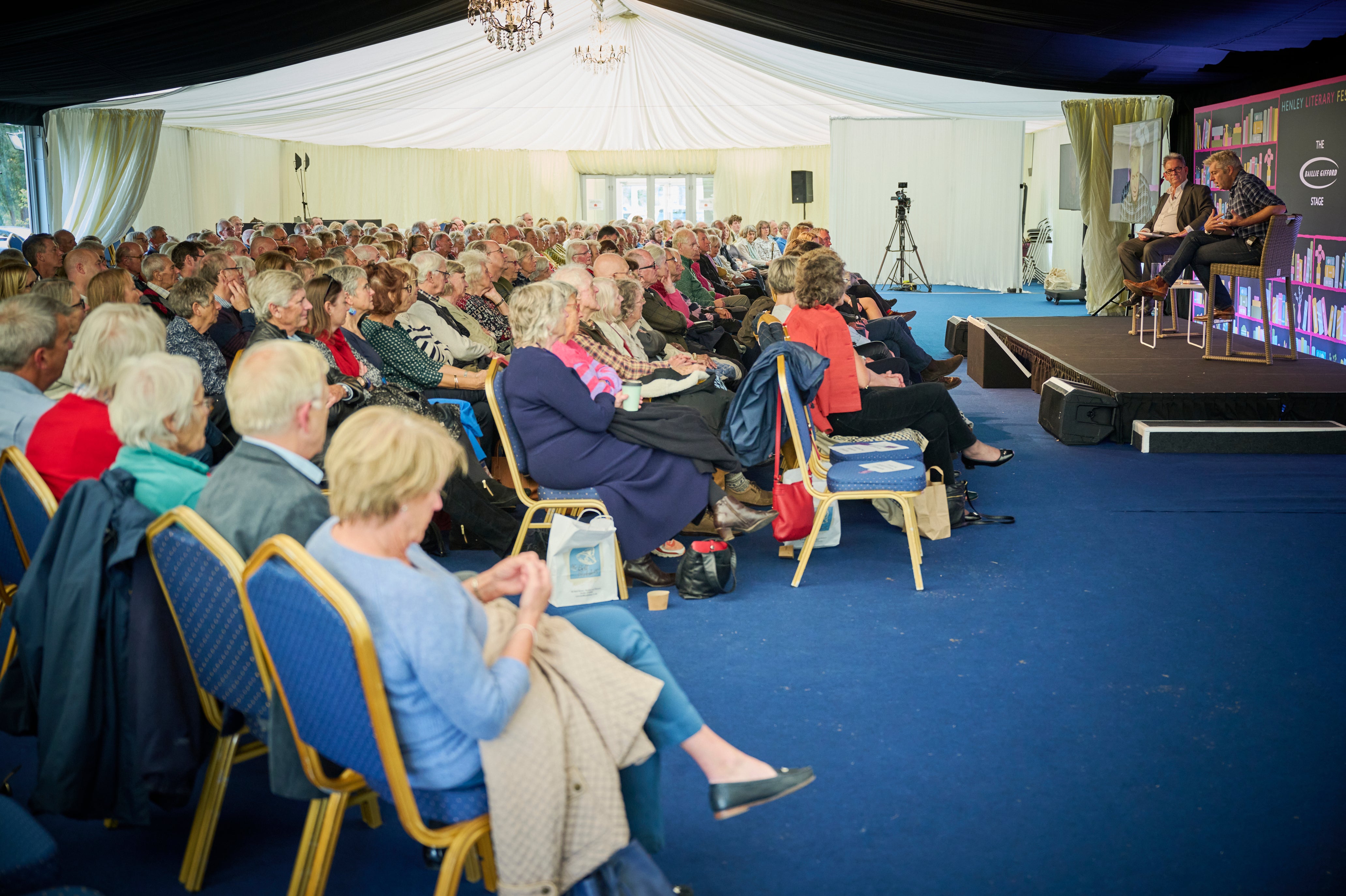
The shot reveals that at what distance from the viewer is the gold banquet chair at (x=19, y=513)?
2211mm

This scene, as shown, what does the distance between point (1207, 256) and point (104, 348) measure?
726cm

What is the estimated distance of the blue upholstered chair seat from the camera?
1733mm

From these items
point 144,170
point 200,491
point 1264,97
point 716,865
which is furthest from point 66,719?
point 144,170

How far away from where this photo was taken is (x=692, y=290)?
926cm

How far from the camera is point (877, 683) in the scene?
310 cm

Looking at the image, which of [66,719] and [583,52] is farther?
[583,52]

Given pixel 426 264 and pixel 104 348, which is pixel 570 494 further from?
pixel 426 264

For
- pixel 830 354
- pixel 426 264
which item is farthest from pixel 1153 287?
pixel 426 264

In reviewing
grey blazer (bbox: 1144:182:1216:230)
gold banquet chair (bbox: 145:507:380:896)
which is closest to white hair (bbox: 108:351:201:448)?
gold banquet chair (bbox: 145:507:380:896)

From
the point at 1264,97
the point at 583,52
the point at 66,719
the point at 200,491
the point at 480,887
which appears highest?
the point at 583,52

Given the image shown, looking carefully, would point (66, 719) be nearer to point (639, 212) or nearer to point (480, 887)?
point (480, 887)

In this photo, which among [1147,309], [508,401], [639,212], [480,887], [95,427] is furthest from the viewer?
[639,212]

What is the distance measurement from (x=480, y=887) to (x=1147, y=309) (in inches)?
400

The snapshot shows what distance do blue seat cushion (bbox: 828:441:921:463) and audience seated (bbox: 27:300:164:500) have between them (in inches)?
102
